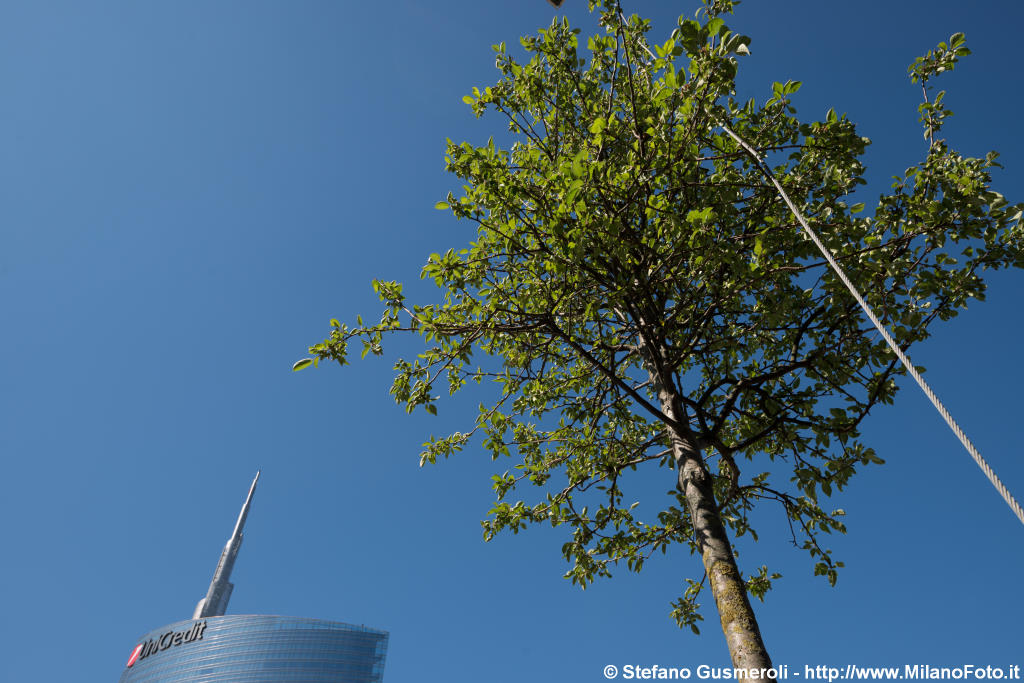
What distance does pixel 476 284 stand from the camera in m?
6.12

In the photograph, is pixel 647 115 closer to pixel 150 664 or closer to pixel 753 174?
pixel 753 174

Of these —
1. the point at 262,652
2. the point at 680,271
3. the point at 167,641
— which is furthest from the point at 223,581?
the point at 680,271

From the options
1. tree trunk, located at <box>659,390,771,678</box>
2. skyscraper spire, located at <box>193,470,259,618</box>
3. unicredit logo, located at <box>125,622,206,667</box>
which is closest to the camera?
tree trunk, located at <box>659,390,771,678</box>

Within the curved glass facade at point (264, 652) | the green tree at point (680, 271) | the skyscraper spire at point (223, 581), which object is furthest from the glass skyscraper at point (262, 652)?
the green tree at point (680, 271)

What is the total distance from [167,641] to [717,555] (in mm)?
134062

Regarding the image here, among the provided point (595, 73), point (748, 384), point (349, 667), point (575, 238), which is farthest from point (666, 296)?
point (349, 667)

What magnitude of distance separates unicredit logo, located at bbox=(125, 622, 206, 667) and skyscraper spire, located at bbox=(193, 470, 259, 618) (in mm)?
51493

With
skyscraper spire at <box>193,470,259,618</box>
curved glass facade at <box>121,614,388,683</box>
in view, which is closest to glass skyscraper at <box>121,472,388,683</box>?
curved glass facade at <box>121,614,388,683</box>

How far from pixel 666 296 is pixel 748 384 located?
1.31 metres

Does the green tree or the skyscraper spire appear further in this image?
the skyscraper spire

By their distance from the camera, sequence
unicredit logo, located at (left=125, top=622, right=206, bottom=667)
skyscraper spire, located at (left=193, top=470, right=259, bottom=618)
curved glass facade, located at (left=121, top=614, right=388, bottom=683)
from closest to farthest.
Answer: curved glass facade, located at (left=121, top=614, right=388, bottom=683) < unicredit logo, located at (left=125, top=622, right=206, bottom=667) < skyscraper spire, located at (left=193, top=470, right=259, bottom=618)

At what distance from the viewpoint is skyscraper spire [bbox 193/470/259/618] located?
160625mm

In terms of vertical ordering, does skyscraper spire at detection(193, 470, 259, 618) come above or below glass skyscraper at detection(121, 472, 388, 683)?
above

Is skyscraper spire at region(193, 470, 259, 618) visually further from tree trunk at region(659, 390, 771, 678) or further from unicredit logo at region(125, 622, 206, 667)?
tree trunk at region(659, 390, 771, 678)
